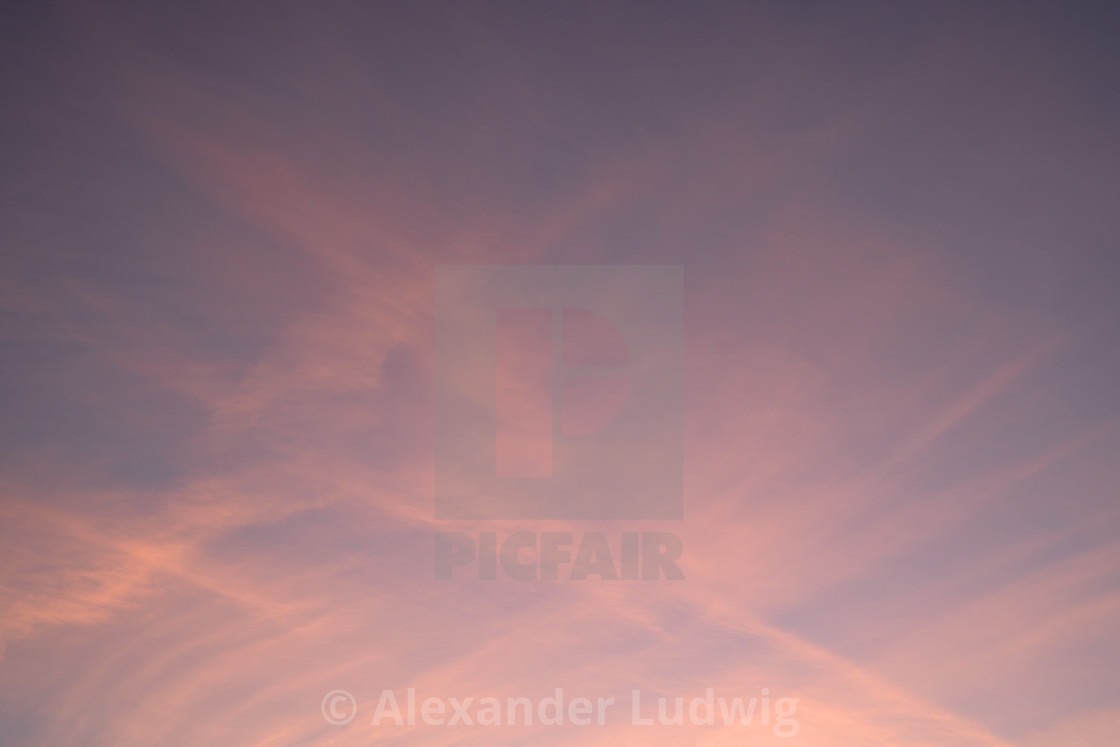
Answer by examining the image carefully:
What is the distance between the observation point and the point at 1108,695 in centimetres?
577

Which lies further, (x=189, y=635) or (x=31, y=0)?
(x=189, y=635)

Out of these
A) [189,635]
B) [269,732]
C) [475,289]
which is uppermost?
[475,289]

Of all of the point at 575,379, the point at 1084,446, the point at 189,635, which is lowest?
the point at 189,635

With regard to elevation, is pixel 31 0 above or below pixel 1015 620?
above

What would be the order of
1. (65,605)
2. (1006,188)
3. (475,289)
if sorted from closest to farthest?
1. (1006,188)
2. (475,289)
3. (65,605)

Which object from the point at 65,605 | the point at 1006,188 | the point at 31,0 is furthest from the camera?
the point at 65,605

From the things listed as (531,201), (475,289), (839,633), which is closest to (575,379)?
(475,289)

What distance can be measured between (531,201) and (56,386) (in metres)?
3.55

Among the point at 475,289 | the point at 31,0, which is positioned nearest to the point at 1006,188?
the point at 475,289

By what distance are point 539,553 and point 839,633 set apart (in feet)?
7.96

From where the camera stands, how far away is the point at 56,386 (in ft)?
17.5

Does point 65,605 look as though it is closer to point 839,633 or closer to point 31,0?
point 31,0

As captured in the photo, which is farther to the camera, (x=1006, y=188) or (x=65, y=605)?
(x=65, y=605)

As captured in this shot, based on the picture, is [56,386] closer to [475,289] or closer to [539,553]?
[475,289]
